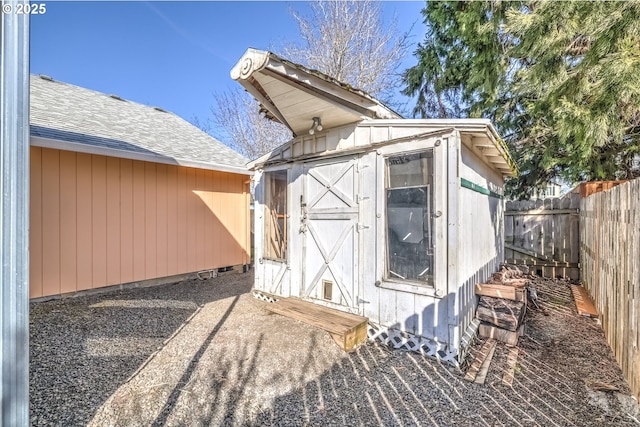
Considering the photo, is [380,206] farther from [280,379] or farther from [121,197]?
[121,197]

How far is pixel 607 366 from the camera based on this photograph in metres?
3.14

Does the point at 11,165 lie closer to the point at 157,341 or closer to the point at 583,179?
the point at 157,341

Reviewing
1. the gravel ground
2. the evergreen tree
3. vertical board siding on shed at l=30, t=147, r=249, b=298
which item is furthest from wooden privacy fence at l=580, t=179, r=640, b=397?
vertical board siding on shed at l=30, t=147, r=249, b=298

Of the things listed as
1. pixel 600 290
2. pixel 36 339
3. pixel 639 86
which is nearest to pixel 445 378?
pixel 600 290

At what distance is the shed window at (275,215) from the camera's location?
527cm

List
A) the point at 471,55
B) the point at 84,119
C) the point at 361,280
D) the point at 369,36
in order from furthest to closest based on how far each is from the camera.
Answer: the point at 369,36 < the point at 471,55 < the point at 84,119 < the point at 361,280

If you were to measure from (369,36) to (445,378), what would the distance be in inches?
475

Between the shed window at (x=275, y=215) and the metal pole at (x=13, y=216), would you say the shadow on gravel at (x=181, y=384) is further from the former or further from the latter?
the shed window at (x=275, y=215)

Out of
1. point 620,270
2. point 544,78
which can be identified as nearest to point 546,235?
point 620,270

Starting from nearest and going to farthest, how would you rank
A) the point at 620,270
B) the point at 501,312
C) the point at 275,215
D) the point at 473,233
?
the point at 620,270 → the point at 501,312 → the point at 473,233 → the point at 275,215

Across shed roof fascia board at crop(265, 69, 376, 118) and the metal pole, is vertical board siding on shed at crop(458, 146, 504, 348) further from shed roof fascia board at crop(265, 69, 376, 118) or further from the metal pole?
the metal pole

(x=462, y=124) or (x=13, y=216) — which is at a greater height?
(x=462, y=124)

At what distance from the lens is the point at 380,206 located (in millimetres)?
3812

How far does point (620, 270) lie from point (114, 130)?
8345 mm
